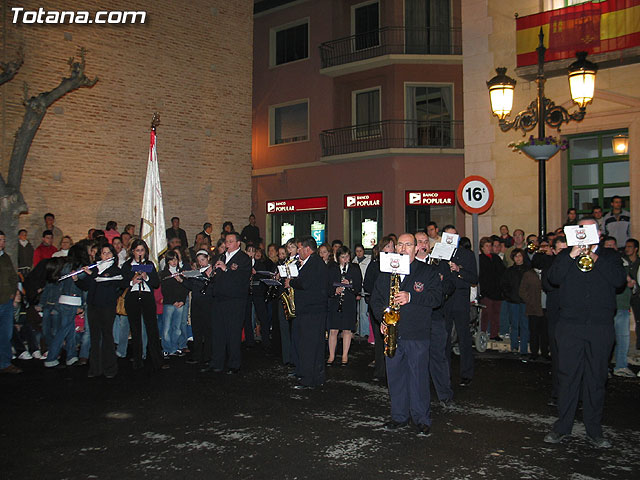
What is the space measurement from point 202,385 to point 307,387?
1.54m

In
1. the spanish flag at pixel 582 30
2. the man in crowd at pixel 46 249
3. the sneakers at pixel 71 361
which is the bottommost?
the sneakers at pixel 71 361

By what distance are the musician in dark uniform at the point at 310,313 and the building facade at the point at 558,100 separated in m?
9.69

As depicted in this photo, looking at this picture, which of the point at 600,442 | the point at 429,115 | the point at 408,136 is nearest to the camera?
the point at 600,442

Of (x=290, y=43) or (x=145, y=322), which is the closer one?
(x=145, y=322)

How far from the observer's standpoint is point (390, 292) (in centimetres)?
721

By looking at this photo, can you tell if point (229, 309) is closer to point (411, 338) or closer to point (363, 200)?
point (411, 338)

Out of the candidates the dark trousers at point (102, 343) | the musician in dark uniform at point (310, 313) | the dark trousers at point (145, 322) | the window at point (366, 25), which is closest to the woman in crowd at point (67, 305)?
the dark trousers at point (102, 343)

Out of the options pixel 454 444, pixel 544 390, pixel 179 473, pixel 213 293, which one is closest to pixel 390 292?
pixel 454 444

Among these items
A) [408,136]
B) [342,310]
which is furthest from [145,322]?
[408,136]

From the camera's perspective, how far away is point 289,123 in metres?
30.3

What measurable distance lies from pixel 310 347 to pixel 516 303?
4899 millimetres

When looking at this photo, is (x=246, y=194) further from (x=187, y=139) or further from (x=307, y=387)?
(x=307, y=387)

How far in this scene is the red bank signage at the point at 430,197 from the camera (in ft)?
86.4

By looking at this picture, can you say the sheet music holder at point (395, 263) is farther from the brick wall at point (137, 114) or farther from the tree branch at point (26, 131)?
the brick wall at point (137, 114)
